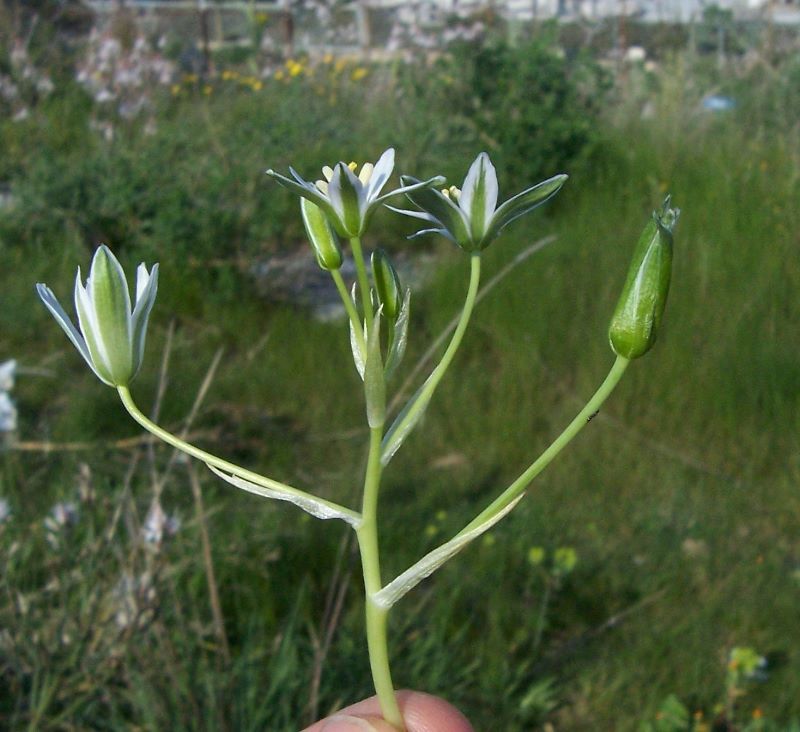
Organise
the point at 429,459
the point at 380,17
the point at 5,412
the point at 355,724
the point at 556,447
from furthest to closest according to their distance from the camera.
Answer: the point at 380,17 < the point at 429,459 < the point at 5,412 < the point at 355,724 < the point at 556,447

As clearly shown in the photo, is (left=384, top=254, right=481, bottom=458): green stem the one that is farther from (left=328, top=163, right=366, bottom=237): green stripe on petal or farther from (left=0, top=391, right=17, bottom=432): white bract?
(left=0, top=391, right=17, bottom=432): white bract

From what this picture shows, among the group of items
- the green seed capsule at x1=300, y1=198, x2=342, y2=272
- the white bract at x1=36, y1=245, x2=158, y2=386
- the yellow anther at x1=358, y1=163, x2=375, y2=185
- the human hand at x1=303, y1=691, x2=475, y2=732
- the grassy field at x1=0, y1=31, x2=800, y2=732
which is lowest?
the grassy field at x1=0, y1=31, x2=800, y2=732

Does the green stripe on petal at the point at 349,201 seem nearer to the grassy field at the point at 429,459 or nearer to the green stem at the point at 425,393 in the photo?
the green stem at the point at 425,393

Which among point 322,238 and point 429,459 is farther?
point 429,459

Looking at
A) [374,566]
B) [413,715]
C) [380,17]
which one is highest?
[380,17]

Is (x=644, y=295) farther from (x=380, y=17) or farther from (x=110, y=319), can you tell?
(x=380, y=17)

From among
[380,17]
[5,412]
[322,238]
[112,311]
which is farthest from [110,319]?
[380,17]

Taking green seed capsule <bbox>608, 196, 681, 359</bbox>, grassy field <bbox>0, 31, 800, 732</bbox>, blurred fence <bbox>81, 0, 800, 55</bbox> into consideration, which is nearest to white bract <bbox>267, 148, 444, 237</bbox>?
green seed capsule <bbox>608, 196, 681, 359</bbox>
